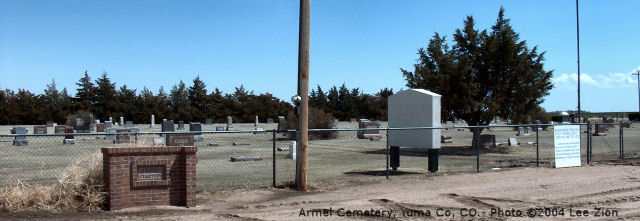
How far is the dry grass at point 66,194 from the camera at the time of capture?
868cm

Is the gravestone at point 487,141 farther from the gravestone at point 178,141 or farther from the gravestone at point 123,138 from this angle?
the gravestone at point 123,138

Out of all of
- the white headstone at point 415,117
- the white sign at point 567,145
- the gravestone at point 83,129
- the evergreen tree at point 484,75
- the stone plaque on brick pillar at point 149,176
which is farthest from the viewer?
the gravestone at point 83,129

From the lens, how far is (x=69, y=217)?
8.48m

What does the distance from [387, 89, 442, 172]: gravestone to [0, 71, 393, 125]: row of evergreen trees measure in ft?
190

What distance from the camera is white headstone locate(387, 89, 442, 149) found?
14.7 m

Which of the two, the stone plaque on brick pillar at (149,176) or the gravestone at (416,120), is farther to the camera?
the gravestone at (416,120)

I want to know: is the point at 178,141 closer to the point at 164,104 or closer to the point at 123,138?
the point at 123,138

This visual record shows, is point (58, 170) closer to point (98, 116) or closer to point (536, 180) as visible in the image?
point (536, 180)

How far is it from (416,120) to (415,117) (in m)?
0.08

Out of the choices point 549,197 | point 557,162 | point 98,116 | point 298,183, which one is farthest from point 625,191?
point 98,116

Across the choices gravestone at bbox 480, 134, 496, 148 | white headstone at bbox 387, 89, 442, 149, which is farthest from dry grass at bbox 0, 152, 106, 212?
gravestone at bbox 480, 134, 496, 148

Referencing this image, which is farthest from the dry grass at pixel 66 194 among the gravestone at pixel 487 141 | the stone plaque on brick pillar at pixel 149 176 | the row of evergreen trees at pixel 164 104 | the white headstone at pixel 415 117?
the row of evergreen trees at pixel 164 104

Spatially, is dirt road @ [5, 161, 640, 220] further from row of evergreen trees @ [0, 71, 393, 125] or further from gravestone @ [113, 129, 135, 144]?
row of evergreen trees @ [0, 71, 393, 125]

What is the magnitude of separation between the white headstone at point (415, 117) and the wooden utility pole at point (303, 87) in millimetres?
4307
